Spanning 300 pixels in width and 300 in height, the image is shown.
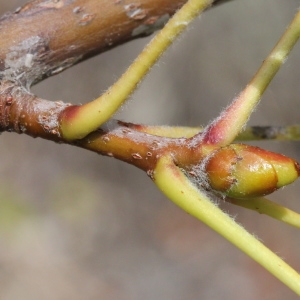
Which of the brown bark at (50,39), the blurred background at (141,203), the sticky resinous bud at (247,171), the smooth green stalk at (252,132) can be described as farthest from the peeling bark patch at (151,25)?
the blurred background at (141,203)

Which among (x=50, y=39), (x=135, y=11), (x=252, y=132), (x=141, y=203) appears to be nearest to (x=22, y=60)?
(x=50, y=39)

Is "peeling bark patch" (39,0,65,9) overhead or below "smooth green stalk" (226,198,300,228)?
overhead

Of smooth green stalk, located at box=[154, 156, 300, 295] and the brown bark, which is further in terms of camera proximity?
the brown bark

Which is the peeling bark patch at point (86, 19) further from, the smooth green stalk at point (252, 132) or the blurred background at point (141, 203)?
the blurred background at point (141, 203)

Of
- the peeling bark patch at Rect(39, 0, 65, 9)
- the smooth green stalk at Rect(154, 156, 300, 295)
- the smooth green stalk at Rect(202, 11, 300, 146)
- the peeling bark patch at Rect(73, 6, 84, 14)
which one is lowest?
the smooth green stalk at Rect(154, 156, 300, 295)

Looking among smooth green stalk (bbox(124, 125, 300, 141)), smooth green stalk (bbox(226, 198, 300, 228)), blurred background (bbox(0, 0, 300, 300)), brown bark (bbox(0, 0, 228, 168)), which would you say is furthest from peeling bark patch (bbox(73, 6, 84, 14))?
blurred background (bbox(0, 0, 300, 300))

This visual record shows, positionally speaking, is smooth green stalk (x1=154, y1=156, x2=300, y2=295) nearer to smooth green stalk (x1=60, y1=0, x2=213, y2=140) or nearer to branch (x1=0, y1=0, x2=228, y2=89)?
smooth green stalk (x1=60, y1=0, x2=213, y2=140)

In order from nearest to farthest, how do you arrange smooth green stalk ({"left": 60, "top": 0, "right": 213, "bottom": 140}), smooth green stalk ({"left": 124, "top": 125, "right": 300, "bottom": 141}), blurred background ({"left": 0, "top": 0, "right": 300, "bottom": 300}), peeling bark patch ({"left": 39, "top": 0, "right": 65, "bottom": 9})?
smooth green stalk ({"left": 60, "top": 0, "right": 213, "bottom": 140}) → smooth green stalk ({"left": 124, "top": 125, "right": 300, "bottom": 141}) → peeling bark patch ({"left": 39, "top": 0, "right": 65, "bottom": 9}) → blurred background ({"left": 0, "top": 0, "right": 300, "bottom": 300})
